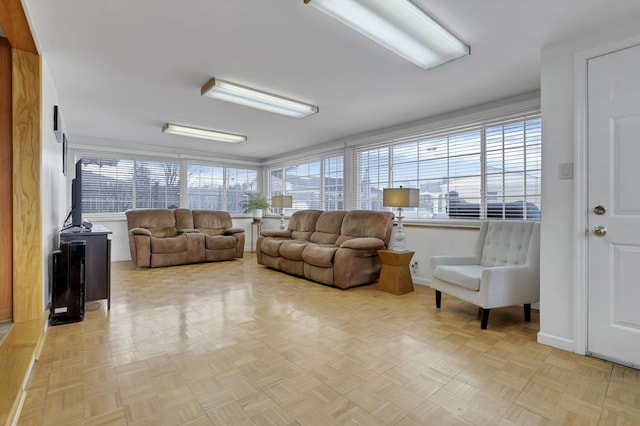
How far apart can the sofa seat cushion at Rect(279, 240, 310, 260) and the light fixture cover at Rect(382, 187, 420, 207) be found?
143cm

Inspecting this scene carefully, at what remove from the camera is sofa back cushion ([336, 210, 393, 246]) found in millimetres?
4371

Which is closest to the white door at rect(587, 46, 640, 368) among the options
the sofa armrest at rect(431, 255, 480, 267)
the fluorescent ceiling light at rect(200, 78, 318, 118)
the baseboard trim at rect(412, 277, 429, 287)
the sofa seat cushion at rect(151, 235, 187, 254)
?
the sofa armrest at rect(431, 255, 480, 267)

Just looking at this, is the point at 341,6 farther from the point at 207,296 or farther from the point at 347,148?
the point at 347,148

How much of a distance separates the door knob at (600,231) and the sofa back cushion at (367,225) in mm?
2405

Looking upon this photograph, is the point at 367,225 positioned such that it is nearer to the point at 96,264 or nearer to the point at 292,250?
the point at 292,250

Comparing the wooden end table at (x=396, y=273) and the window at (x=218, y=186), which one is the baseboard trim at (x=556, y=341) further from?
the window at (x=218, y=186)

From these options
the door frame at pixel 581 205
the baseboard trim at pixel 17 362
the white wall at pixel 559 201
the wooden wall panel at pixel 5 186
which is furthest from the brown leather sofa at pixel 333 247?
the wooden wall panel at pixel 5 186

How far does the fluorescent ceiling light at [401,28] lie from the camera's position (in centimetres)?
189

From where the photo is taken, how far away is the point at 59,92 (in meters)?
3.46

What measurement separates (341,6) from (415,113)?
8.29ft

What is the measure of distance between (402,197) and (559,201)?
169cm

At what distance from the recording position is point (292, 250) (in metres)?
4.65

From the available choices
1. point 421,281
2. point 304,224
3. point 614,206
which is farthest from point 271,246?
point 614,206

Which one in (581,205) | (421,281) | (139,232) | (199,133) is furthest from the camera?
(139,232)
